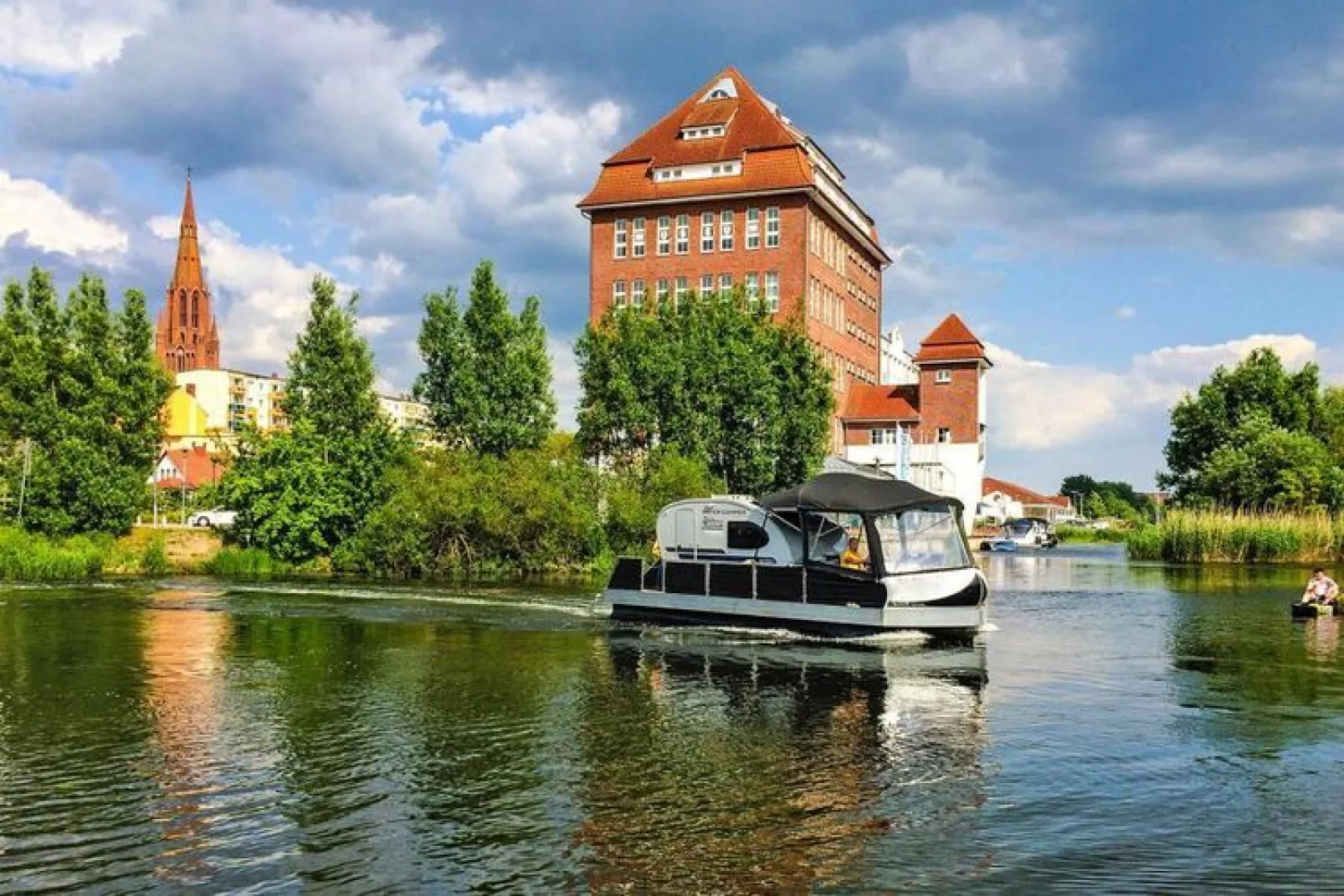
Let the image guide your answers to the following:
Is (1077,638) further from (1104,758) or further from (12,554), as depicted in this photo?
(12,554)

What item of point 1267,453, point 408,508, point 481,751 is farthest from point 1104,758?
point 1267,453

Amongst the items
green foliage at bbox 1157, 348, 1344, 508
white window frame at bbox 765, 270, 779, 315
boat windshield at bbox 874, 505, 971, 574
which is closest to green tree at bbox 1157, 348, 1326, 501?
green foliage at bbox 1157, 348, 1344, 508

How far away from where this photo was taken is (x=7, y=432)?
63.4 m

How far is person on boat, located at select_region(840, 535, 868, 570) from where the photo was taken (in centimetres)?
2964

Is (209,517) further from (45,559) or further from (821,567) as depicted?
(821,567)

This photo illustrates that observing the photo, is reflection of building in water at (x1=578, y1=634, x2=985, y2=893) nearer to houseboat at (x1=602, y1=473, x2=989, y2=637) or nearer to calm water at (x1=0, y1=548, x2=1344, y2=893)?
calm water at (x1=0, y1=548, x2=1344, y2=893)

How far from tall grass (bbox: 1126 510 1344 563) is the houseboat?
4217 cm

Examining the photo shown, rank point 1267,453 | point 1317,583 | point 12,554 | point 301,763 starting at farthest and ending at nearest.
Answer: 1. point 1267,453
2. point 12,554
3. point 1317,583
4. point 301,763

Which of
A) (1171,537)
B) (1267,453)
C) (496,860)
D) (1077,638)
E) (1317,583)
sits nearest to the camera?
(496,860)

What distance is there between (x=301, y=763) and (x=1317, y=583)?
29594 millimetres

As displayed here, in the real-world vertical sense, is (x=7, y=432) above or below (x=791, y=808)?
above

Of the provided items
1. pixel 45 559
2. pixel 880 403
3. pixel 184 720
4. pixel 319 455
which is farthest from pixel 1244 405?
pixel 184 720

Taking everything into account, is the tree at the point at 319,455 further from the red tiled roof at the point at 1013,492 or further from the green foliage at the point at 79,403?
the red tiled roof at the point at 1013,492

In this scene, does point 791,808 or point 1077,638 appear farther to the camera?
point 1077,638
